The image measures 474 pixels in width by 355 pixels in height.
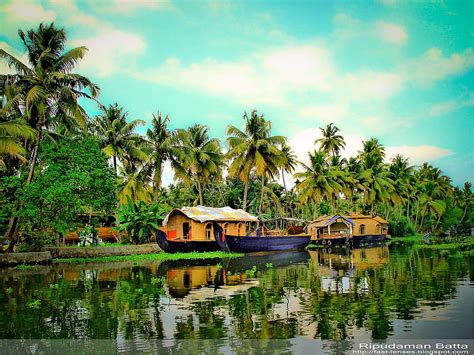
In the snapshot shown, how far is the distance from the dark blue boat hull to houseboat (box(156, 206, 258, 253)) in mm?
907

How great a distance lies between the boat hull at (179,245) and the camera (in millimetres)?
26562

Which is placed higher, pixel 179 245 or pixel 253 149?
pixel 253 149

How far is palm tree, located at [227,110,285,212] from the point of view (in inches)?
1332

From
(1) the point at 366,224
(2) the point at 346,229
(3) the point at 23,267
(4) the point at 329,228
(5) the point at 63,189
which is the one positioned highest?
(5) the point at 63,189

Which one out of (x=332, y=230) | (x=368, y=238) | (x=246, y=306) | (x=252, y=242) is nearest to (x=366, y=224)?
(x=332, y=230)

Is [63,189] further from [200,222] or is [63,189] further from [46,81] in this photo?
[200,222]

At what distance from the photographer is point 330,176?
140 ft

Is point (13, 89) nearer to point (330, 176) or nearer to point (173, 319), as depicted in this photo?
point (173, 319)

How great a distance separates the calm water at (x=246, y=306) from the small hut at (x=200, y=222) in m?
13.3

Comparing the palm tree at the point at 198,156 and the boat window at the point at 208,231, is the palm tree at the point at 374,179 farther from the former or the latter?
the boat window at the point at 208,231

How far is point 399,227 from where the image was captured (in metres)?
54.4

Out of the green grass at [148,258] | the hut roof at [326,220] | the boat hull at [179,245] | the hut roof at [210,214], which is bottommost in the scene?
the green grass at [148,258]

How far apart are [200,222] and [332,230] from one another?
19614 mm

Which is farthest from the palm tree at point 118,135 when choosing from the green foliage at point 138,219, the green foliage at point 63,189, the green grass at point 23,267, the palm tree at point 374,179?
the palm tree at point 374,179
